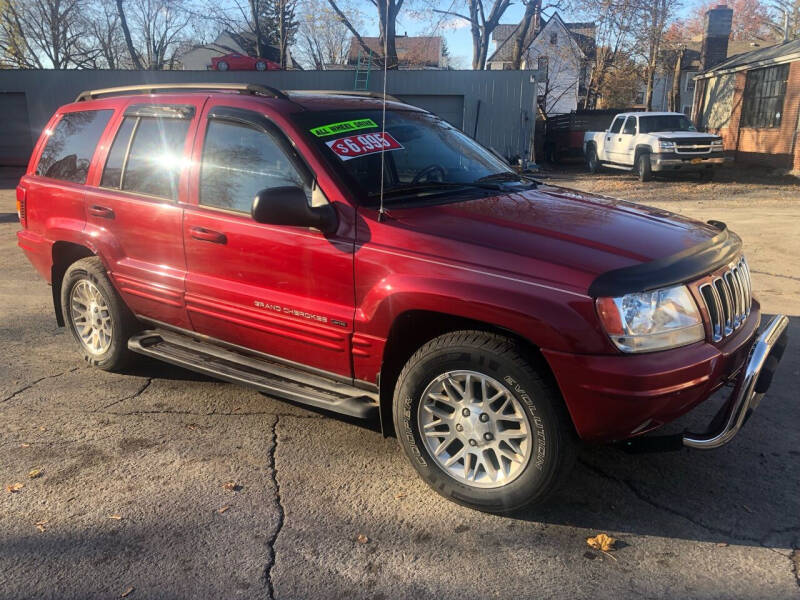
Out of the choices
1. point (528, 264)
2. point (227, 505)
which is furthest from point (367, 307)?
point (227, 505)

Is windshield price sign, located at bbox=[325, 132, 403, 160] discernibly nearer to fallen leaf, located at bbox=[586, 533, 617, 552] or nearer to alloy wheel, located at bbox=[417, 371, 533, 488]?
alloy wheel, located at bbox=[417, 371, 533, 488]

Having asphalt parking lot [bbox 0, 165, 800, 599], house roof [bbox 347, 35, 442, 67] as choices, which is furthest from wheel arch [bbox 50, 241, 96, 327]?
house roof [bbox 347, 35, 442, 67]

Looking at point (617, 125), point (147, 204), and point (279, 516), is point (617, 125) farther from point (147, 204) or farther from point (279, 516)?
point (279, 516)

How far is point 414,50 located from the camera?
2190 inches

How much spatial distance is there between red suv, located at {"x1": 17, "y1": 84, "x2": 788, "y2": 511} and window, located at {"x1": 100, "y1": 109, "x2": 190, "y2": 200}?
0.01 metres

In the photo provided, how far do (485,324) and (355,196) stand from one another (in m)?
0.94

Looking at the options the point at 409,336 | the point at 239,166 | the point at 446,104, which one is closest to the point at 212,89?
the point at 239,166

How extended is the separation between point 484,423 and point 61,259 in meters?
3.60

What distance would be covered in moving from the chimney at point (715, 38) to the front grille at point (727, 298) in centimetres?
2916

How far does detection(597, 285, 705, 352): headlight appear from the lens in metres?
2.69

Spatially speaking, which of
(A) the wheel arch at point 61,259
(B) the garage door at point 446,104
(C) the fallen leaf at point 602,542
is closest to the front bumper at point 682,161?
(B) the garage door at point 446,104

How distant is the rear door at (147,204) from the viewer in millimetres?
4074

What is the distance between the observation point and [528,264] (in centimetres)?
283

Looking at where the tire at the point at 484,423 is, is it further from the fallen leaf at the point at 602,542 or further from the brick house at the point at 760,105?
the brick house at the point at 760,105
